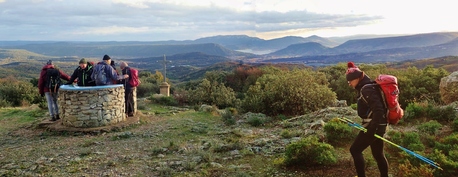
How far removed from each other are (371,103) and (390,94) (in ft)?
0.92

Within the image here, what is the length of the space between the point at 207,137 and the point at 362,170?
16.8ft

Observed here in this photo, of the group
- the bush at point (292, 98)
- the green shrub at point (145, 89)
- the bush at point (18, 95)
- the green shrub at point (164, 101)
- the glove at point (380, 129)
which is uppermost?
the glove at point (380, 129)

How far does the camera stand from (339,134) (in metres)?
6.64

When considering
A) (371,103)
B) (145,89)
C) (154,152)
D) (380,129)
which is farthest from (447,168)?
(145,89)

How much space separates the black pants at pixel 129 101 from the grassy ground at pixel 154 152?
732mm

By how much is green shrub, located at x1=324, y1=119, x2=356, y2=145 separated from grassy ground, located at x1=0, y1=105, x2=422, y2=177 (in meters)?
0.28

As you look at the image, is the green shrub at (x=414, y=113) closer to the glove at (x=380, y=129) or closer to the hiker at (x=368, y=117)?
the hiker at (x=368, y=117)

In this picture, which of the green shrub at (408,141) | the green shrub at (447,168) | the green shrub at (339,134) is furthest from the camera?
the green shrub at (339,134)

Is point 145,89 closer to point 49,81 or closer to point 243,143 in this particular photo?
point 49,81

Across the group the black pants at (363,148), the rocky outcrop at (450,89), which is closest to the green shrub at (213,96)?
the rocky outcrop at (450,89)

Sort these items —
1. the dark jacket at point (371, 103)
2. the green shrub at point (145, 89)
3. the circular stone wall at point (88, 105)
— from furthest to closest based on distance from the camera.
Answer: the green shrub at point (145, 89) → the circular stone wall at point (88, 105) → the dark jacket at point (371, 103)

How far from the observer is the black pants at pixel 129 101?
10719mm

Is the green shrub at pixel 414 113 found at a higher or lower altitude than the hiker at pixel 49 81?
lower

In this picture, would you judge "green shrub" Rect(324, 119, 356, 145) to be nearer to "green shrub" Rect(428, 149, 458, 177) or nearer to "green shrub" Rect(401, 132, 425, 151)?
"green shrub" Rect(401, 132, 425, 151)
